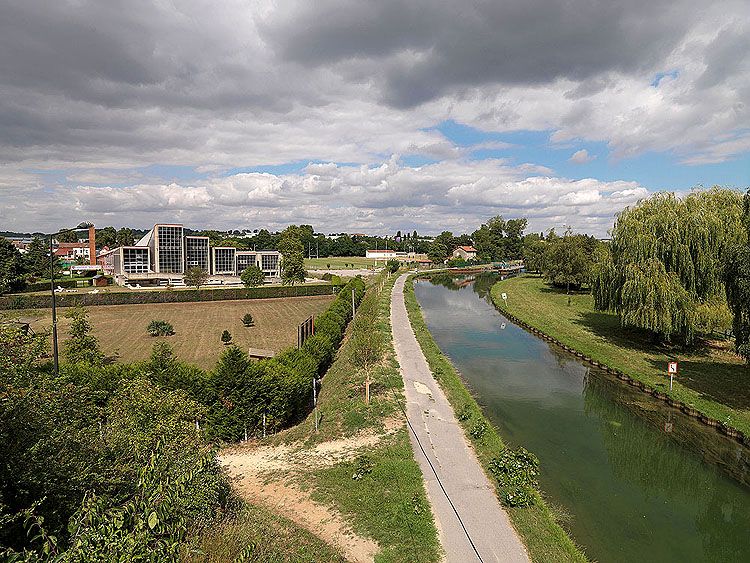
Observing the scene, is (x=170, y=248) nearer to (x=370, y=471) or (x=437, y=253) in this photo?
(x=370, y=471)

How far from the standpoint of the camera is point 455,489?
11930mm

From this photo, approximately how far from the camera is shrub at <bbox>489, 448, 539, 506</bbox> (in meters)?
11.3

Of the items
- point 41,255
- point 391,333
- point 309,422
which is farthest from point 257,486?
point 41,255

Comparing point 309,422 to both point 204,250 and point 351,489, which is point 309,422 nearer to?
point 351,489

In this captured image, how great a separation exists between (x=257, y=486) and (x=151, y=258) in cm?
6158

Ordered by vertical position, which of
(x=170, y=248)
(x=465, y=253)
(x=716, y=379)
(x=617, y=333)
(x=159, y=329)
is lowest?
(x=159, y=329)

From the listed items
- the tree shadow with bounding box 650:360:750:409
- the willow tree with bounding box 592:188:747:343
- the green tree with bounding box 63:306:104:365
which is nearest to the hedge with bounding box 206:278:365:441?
the green tree with bounding box 63:306:104:365

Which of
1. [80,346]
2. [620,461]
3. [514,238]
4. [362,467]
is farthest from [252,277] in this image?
[514,238]

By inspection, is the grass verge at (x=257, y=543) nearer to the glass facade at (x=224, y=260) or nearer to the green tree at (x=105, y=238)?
the glass facade at (x=224, y=260)

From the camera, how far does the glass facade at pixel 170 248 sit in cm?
6494

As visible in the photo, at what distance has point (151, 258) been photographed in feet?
216

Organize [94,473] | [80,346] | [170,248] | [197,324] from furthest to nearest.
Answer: [170,248] < [197,324] < [80,346] < [94,473]

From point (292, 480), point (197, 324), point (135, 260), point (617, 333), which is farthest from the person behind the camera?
point (135, 260)

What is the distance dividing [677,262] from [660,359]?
18.7 ft
